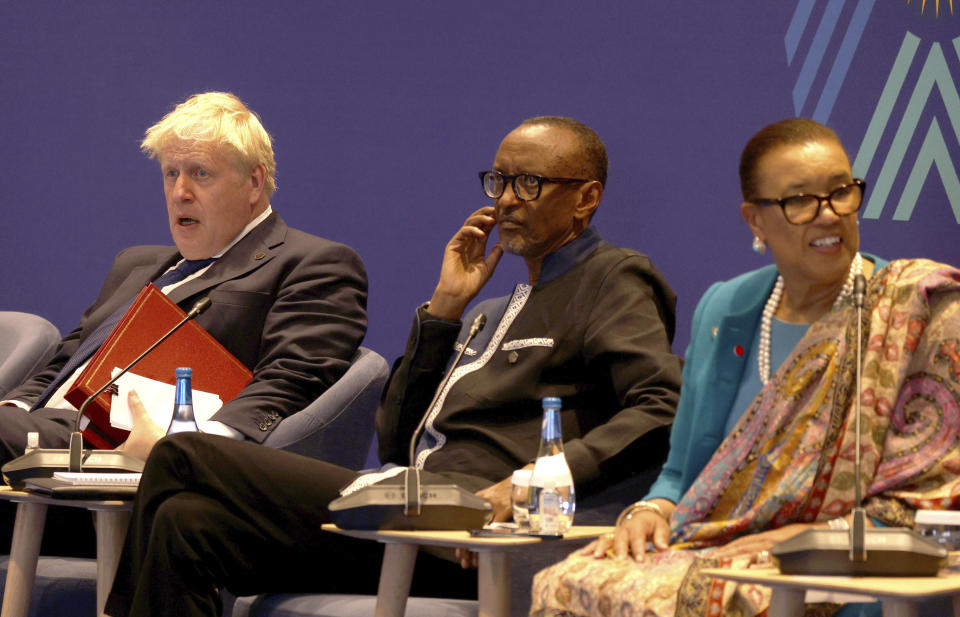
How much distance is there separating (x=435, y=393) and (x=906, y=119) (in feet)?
4.21

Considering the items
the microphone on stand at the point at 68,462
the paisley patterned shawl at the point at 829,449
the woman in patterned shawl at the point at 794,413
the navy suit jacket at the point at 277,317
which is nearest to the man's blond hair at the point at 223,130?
the navy suit jacket at the point at 277,317

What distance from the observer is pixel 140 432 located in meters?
3.05

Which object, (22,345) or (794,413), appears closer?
(794,413)

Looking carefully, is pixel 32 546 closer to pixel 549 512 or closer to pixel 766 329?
pixel 549 512

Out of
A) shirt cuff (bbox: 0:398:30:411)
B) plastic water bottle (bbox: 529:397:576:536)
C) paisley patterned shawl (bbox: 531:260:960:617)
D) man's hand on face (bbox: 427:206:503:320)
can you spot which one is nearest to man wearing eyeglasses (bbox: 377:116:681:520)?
man's hand on face (bbox: 427:206:503:320)

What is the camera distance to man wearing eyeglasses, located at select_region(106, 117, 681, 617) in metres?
2.50

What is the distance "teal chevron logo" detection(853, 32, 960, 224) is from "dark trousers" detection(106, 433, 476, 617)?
1432 millimetres

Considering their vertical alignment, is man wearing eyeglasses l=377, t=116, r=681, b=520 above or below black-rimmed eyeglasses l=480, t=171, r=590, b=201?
below

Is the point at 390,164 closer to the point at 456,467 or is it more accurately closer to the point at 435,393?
the point at 435,393

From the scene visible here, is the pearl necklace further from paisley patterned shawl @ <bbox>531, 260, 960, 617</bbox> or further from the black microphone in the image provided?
the black microphone

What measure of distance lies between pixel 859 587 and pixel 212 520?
1.39 meters

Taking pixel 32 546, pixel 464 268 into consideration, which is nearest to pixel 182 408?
pixel 32 546

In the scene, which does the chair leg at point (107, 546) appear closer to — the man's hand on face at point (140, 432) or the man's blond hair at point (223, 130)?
the man's hand on face at point (140, 432)

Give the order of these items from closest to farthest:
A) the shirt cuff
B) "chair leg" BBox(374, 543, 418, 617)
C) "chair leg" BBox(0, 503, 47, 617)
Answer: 1. "chair leg" BBox(374, 543, 418, 617)
2. "chair leg" BBox(0, 503, 47, 617)
3. the shirt cuff
